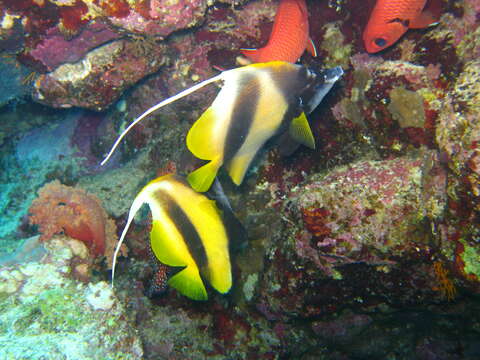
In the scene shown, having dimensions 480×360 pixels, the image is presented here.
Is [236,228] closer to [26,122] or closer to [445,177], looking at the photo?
[445,177]

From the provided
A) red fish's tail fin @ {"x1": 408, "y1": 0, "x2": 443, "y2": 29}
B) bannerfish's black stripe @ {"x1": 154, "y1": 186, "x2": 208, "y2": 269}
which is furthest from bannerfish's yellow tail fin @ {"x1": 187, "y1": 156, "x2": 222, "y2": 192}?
red fish's tail fin @ {"x1": 408, "y1": 0, "x2": 443, "y2": 29}

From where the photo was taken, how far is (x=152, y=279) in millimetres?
3285

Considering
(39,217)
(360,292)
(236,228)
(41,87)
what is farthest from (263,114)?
(41,87)

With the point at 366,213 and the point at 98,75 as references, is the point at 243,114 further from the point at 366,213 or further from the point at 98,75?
the point at 98,75

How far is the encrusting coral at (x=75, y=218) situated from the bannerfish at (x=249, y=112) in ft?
5.71

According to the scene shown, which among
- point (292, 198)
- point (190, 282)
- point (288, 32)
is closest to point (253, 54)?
point (288, 32)

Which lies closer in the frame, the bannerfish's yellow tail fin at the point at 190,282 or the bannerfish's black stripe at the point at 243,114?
the bannerfish's black stripe at the point at 243,114

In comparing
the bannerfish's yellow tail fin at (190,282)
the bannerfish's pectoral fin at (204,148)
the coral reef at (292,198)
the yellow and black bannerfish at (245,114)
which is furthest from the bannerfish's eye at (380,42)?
the bannerfish's yellow tail fin at (190,282)

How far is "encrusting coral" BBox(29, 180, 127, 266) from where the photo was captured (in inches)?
131

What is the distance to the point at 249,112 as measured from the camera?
2123 mm

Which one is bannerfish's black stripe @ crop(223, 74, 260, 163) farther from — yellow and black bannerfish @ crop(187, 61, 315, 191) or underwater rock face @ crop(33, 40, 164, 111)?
underwater rock face @ crop(33, 40, 164, 111)

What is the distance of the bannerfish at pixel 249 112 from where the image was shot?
2.02m

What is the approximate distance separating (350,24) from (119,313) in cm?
360

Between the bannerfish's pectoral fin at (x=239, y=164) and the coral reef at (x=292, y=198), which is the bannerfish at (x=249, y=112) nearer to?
the bannerfish's pectoral fin at (x=239, y=164)
